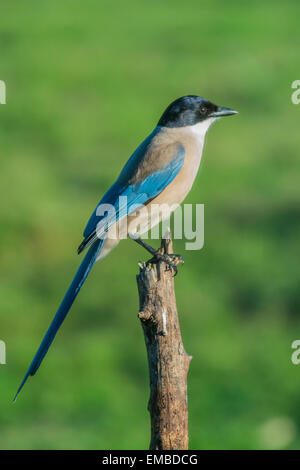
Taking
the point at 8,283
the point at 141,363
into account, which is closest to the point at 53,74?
the point at 8,283

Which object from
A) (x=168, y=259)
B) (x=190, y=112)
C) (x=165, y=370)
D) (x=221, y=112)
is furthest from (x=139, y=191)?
(x=165, y=370)

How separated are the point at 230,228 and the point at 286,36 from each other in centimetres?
917

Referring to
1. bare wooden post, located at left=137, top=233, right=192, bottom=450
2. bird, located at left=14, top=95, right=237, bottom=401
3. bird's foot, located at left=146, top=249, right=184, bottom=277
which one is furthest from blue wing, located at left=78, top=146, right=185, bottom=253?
bare wooden post, located at left=137, top=233, right=192, bottom=450

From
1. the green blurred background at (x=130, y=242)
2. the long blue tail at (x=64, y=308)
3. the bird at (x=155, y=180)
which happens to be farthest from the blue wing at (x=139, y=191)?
the green blurred background at (x=130, y=242)

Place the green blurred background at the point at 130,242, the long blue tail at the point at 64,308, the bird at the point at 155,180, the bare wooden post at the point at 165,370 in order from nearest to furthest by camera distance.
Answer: the bare wooden post at the point at 165,370 < the long blue tail at the point at 64,308 < the bird at the point at 155,180 < the green blurred background at the point at 130,242

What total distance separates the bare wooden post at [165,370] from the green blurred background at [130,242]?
261cm

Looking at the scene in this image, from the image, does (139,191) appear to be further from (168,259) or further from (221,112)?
(221,112)

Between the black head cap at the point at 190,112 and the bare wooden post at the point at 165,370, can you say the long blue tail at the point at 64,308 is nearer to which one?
the bare wooden post at the point at 165,370

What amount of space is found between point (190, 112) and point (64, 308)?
5.02ft

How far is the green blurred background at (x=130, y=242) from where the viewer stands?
7.47 meters

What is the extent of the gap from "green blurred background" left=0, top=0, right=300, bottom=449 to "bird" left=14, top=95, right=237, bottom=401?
2.19 meters

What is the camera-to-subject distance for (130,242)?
Answer: 35.1 feet

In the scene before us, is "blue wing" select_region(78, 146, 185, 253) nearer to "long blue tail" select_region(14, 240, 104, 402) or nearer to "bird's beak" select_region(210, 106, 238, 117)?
"long blue tail" select_region(14, 240, 104, 402)

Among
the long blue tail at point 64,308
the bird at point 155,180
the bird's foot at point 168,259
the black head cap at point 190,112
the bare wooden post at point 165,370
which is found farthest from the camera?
the black head cap at point 190,112
